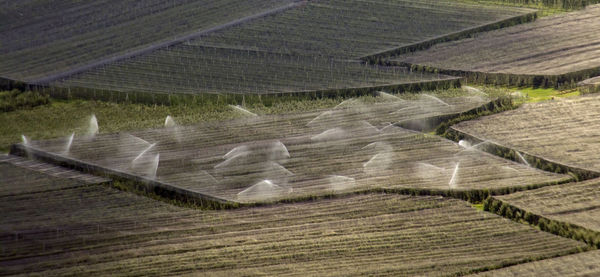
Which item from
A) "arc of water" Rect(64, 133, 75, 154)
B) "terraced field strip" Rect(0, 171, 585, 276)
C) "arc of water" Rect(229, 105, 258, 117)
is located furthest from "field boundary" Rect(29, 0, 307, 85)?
"terraced field strip" Rect(0, 171, 585, 276)

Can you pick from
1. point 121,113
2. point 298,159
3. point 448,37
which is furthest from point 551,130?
point 121,113

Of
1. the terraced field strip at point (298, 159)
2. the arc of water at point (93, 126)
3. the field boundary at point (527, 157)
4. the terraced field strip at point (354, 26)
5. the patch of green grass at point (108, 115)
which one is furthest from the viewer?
the terraced field strip at point (354, 26)

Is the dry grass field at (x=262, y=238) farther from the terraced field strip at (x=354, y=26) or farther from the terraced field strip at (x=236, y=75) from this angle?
the terraced field strip at (x=354, y=26)

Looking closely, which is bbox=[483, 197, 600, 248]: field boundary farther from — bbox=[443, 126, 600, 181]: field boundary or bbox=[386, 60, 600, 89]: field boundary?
bbox=[386, 60, 600, 89]: field boundary

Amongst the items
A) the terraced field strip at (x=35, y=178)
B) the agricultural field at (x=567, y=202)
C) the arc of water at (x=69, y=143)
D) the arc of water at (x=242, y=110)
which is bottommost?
the agricultural field at (x=567, y=202)

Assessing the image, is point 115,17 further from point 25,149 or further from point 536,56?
point 536,56

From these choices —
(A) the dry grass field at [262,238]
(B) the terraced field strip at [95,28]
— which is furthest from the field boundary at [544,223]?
(B) the terraced field strip at [95,28]
